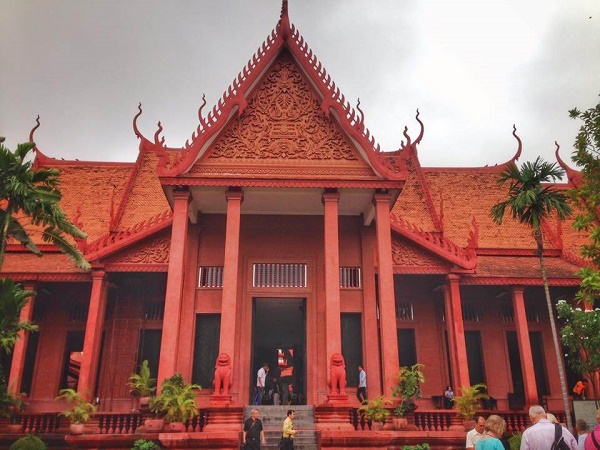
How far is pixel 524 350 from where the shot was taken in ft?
52.3

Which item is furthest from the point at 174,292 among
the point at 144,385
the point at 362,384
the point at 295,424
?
the point at 362,384

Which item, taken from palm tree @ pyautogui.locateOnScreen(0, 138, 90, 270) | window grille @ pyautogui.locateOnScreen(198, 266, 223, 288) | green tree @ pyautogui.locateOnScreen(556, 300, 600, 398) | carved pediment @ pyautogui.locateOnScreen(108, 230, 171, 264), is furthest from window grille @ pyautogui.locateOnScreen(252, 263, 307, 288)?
green tree @ pyautogui.locateOnScreen(556, 300, 600, 398)

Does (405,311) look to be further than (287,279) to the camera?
Yes

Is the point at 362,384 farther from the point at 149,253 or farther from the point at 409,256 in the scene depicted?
the point at 149,253

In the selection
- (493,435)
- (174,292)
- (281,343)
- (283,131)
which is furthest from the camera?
(281,343)

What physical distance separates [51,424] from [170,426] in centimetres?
447

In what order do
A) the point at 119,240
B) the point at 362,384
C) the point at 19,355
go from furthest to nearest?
the point at 119,240 → the point at 19,355 → the point at 362,384

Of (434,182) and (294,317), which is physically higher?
(434,182)

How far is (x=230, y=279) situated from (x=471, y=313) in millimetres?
9082

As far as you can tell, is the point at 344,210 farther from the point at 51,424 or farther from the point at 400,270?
the point at 51,424

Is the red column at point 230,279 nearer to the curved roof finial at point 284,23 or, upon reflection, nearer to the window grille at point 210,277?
the window grille at point 210,277

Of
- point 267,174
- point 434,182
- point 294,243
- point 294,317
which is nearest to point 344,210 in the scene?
point 294,243

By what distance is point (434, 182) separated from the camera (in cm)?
2231

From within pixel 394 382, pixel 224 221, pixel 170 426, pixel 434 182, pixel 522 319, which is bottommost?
pixel 170 426
